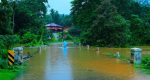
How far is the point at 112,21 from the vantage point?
65375mm

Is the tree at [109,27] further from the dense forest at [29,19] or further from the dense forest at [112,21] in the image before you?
the dense forest at [29,19]

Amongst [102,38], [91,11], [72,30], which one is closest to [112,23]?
[102,38]

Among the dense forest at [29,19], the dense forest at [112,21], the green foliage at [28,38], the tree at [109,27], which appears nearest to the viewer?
the tree at [109,27]

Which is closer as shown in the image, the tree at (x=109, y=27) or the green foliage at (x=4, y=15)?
the green foliage at (x=4, y=15)

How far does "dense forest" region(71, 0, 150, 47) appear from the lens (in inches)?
2576

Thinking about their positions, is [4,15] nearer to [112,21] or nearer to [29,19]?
[112,21]

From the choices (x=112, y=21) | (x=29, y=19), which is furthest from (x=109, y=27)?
(x=29, y=19)

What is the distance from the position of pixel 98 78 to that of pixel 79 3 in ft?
209

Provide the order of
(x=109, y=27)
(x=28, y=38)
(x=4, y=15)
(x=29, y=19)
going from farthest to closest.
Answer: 1. (x=29, y=19)
2. (x=28, y=38)
3. (x=109, y=27)
4. (x=4, y=15)

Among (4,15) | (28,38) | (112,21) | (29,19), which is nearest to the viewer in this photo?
(4,15)

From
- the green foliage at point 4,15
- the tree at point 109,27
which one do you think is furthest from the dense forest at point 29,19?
the green foliage at point 4,15

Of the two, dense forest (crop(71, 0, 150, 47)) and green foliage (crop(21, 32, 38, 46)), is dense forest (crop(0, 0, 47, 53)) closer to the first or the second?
green foliage (crop(21, 32, 38, 46))

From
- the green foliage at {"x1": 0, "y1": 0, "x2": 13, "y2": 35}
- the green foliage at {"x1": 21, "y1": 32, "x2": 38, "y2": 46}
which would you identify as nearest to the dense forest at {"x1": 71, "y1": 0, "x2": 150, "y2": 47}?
the green foliage at {"x1": 21, "y1": 32, "x2": 38, "y2": 46}

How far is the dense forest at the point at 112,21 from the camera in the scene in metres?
65.4
